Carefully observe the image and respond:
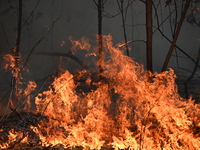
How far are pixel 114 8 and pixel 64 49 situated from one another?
34.8ft

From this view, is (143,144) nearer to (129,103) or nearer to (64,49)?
(129,103)

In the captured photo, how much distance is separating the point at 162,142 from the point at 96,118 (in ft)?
4.63

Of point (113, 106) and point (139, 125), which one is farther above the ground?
point (113, 106)

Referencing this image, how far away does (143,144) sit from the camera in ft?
9.83

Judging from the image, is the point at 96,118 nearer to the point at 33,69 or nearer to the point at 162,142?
the point at 162,142

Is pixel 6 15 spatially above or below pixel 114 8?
below

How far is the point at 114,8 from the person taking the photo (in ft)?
85.6

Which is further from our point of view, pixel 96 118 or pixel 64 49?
pixel 64 49

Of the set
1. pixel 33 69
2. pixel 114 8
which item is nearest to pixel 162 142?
pixel 33 69

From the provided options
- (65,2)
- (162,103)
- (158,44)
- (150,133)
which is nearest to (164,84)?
(162,103)

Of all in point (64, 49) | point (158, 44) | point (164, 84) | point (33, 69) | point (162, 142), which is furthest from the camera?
point (158, 44)

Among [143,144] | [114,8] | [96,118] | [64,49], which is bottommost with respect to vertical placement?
[143,144]

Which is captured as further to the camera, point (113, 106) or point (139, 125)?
point (113, 106)

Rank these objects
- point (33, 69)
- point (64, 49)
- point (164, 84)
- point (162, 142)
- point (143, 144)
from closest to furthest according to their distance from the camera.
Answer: point (143, 144)
point (162, 142)
point (164, 84)
point (33, 69)
point (64, 49)
